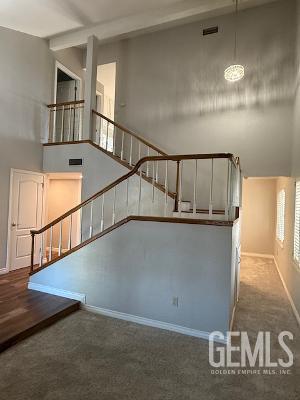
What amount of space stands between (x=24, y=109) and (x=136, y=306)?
15.2 ft

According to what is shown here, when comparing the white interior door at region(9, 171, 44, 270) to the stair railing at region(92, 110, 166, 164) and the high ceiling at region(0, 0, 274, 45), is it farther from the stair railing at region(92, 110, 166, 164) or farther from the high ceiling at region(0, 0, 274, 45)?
the high ceiling at region(0, 0, 274, 45)

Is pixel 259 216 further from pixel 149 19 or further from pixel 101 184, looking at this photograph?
pixel 149 19

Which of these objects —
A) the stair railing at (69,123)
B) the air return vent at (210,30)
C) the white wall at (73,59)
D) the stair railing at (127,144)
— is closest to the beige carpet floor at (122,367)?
the stair railing at (127,144)

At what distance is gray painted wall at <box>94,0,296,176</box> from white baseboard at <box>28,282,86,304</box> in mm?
3759

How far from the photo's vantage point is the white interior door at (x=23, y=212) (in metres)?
5.25

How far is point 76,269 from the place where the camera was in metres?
3.96

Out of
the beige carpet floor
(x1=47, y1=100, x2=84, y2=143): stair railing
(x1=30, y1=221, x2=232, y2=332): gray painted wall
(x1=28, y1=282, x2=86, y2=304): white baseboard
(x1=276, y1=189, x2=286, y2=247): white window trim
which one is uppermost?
(x1=47, y1=100, x2=84, y2=143): stair railing

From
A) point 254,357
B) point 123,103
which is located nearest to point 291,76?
point 123,103

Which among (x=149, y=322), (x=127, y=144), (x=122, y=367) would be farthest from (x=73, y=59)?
(x=122, y=367)

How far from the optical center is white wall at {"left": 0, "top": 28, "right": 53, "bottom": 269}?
16.4 feet

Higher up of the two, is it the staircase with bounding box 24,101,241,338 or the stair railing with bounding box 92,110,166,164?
the stair railing with bounding box 92,110,166,164

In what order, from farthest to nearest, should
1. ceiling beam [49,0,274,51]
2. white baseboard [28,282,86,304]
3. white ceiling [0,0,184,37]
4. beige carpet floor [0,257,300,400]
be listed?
ceiling beam [49,0,274,51] → white ceiling [0,0,184,37] → white baseboard [28,282,86,304] → beige carpet floor [0,257,300,400]

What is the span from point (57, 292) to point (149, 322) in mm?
1646

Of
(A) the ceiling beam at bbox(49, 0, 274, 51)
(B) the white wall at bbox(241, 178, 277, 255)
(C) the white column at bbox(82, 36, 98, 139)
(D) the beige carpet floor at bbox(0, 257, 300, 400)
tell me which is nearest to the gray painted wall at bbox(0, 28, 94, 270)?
(A) the ceiling beam at bbox(49, 0, 274, 51)
